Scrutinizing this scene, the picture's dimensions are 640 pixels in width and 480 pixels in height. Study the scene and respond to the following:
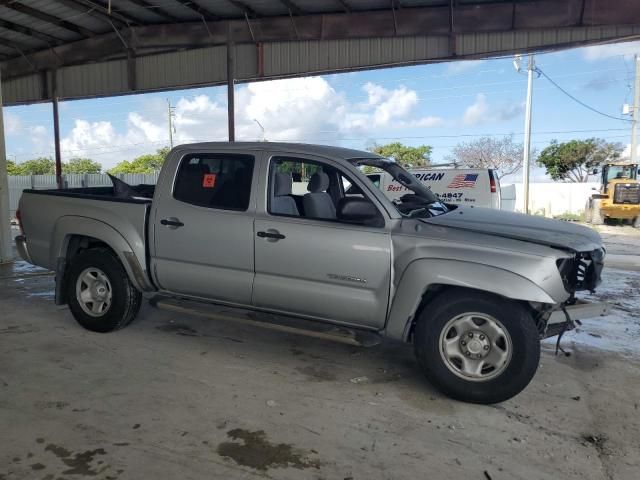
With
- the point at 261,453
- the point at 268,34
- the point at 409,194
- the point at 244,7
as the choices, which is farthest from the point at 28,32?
the point at 261,453

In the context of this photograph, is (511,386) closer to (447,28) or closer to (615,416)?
(615,416)

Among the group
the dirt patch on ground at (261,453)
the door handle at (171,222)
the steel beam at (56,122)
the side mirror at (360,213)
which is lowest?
the dirt patch on ground at (261,453)

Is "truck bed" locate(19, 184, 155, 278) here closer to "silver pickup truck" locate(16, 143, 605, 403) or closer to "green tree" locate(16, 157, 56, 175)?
"silver pickup truck" locate(16, 143, 605, 403)

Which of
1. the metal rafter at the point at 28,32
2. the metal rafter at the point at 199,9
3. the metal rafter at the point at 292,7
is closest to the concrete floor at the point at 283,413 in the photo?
the metal rafter at the point at 292,7

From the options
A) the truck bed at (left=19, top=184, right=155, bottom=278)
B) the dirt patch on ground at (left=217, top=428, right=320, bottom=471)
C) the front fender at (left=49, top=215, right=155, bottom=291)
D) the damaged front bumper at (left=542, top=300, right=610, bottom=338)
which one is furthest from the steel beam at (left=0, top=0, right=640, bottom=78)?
the dirt patch on ground at (left=217, top=428, right=320, bottom=471)

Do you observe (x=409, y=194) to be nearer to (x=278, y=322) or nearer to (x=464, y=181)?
(x=278, y=322)

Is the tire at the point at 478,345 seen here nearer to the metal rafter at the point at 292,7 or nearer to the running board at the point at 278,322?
the running board at the point at 278,322

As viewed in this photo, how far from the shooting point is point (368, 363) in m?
4.70

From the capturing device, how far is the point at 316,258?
422 centimetres

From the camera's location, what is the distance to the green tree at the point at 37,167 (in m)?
50.9

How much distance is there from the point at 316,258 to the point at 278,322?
67 cm

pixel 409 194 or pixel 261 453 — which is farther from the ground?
pixel 409 194

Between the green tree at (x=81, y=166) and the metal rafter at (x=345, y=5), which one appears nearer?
the metal rafter at (x=345, y=5)

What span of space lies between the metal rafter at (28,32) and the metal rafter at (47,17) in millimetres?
913
